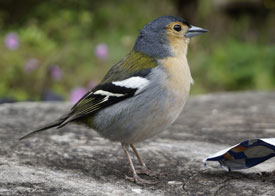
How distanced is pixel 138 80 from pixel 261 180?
99 cm

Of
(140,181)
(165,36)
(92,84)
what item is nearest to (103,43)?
(92,84)

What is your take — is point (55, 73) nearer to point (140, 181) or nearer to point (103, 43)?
point (103, 43)

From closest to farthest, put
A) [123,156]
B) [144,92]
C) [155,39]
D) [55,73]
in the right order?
[144,92] < [155,39] < [123,156] < [55,73]

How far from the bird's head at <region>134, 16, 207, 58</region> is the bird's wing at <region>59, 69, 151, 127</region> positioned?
26 centimetres

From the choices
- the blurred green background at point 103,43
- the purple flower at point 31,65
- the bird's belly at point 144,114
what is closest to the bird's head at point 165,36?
the bird's belly at point 144,114

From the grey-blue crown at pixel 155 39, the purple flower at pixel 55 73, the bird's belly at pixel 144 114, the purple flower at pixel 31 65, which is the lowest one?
the bird's belly at pixel 144 114

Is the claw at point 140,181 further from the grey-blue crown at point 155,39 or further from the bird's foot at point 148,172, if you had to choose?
the grey-blue crown at point 155,39

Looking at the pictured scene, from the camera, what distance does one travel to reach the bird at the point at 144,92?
305cm

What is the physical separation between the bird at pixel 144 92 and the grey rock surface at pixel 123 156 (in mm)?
193

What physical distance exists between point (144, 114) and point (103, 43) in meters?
5.73

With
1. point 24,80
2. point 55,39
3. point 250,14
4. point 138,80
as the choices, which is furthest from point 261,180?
point 250,14

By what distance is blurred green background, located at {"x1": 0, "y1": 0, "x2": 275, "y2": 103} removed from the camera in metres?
Result: 7.07

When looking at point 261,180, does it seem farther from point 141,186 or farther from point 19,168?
point 19,168

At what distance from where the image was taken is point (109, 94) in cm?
320
